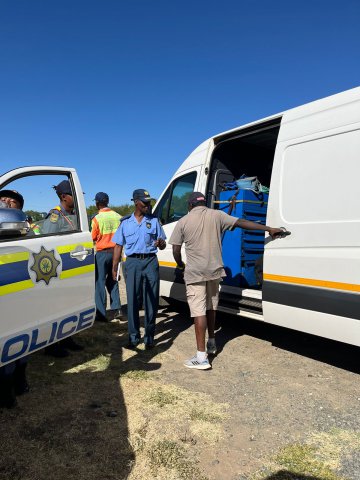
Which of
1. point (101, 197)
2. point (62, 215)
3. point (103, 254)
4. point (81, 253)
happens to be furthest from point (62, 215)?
point (101, 197)

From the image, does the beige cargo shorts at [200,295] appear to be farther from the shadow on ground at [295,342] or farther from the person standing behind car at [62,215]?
the person standing behind car at [62,215]

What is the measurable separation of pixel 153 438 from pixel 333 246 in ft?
7.11

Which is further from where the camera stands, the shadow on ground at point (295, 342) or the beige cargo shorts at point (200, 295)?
the shadow on ground at point (295, 342)

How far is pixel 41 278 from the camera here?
2.78 metres

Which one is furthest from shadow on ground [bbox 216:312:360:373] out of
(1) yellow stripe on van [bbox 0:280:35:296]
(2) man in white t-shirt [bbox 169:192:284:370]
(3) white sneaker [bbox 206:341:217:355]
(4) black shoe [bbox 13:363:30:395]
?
(1) yellow stripe on van [bbox 0:280:35:296]

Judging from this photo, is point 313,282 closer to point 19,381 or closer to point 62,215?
point 62,215

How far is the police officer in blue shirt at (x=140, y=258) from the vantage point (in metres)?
4.40

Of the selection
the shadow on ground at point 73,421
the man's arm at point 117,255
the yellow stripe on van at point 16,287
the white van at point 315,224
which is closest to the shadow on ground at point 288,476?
the shadow on ground at point 73,421

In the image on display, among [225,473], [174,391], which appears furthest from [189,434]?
[174,391]

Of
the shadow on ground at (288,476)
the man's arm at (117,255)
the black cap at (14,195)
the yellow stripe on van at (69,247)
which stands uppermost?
the black cap at (14,195)

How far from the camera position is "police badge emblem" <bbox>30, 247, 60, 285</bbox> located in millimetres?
2732

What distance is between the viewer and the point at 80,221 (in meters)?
3.36

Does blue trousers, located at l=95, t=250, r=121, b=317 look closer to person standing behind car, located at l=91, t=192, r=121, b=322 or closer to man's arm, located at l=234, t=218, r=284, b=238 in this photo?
person standing behind car, located at l=91, t=192, r=121, b=322

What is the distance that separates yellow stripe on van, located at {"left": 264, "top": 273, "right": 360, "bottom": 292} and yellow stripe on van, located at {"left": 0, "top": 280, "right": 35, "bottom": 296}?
7.69 ft
